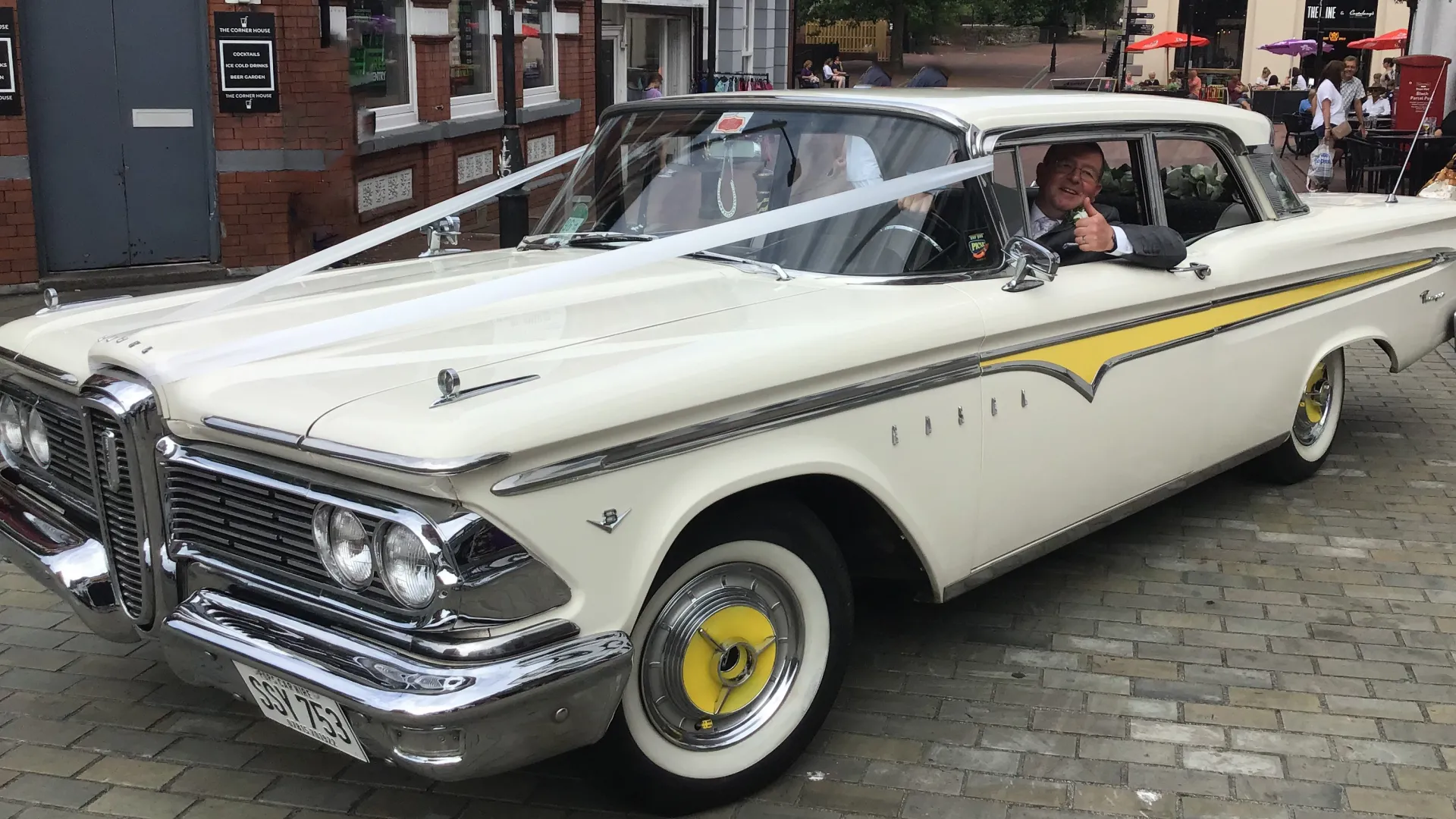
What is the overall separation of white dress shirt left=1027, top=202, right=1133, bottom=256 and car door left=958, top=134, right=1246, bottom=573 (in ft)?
0.17

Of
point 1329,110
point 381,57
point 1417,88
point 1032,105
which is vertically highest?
point 381,57

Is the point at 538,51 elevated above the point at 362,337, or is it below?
above

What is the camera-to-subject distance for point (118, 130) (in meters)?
10.2

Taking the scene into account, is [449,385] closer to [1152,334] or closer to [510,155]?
[1152,334]

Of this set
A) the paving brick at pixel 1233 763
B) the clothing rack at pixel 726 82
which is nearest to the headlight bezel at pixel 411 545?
the paving brick at pixel 1233 763

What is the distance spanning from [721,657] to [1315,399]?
3844 mm

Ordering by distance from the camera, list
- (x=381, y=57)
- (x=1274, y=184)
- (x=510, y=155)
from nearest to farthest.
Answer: (x=1274, y=184)
(x=510, y=155)
(x=381, y=57)

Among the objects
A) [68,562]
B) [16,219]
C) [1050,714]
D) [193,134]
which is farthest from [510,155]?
[1050,714]

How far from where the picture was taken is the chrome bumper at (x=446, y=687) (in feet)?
8.41

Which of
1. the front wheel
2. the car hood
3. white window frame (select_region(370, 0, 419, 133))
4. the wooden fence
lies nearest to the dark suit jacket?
the car hood

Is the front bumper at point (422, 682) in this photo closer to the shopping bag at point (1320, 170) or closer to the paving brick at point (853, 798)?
the paving brick at point (853, 798)

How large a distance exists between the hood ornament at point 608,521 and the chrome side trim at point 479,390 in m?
0.33

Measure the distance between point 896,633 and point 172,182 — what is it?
8.33 metres

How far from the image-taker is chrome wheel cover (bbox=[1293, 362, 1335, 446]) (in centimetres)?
581
